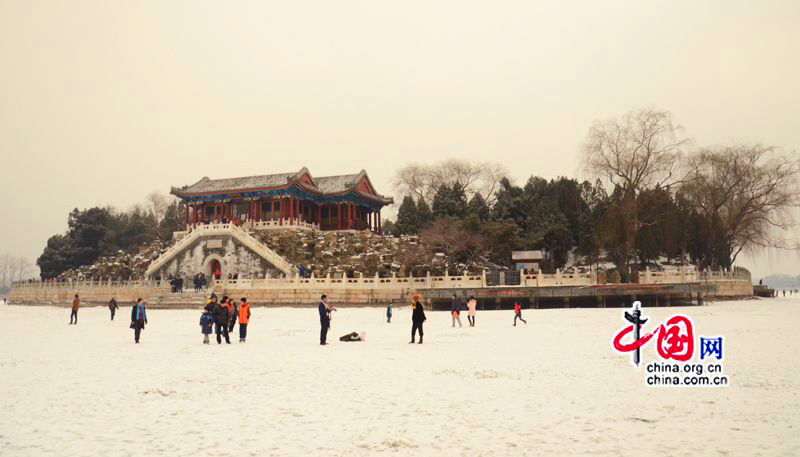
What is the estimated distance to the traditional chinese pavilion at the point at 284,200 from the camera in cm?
5416

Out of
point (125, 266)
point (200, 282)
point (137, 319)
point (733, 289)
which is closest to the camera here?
point (137, 319)

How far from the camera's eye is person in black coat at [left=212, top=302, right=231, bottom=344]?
672 inches

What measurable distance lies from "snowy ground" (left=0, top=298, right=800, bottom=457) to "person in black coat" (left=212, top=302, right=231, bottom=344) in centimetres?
89

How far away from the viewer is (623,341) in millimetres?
15781

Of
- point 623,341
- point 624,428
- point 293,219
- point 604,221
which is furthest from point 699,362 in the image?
point 293,219

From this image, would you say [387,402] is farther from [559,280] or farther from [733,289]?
[733,289]

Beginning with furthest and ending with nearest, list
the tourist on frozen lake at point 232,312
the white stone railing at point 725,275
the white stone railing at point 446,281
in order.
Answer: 1. the white stone railing at point 725,275
2. the white stone railing at point 446,281
3. the tourist on frozen lake at point 232,312

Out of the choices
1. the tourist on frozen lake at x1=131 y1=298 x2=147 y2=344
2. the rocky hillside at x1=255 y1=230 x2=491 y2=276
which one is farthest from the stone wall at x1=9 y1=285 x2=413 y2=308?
the tourist on frozen lake at x1=131 y1=298 x2=147 y2=344

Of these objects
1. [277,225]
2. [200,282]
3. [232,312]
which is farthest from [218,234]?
[232,312]

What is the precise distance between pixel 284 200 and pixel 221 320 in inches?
1498

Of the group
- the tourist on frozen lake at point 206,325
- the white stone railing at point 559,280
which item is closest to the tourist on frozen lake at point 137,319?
the tourist on frozen lake at point 206,325

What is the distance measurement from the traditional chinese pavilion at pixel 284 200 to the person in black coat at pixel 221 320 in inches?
1405

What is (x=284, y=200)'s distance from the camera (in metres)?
54.4

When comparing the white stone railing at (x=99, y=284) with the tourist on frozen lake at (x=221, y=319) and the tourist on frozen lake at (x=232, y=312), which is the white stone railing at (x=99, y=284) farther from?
the tourist on frozen lake at (x=221, y=319)
